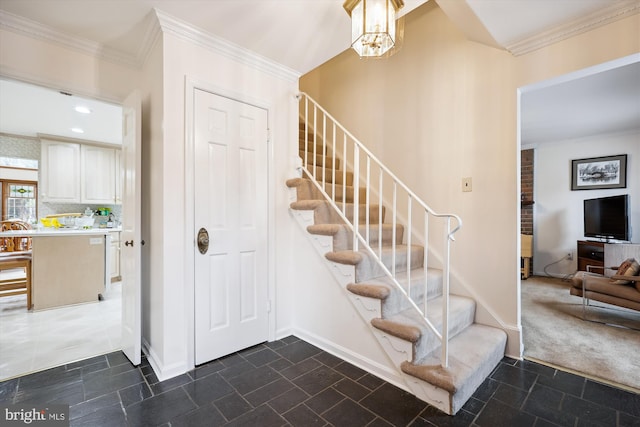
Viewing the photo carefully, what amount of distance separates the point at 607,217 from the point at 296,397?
5.43 m

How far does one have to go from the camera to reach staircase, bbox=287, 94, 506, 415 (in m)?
1.73

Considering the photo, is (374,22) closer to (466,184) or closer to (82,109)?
(466,184)

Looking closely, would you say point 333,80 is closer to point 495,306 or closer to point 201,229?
point 201,229

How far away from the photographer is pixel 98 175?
5.30m

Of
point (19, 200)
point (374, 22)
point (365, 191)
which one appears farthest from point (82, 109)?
point (19, 200)

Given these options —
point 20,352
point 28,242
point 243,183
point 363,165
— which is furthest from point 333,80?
point 28,242

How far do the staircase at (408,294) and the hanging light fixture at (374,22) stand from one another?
2.51ft

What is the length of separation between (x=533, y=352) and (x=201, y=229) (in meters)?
2.84

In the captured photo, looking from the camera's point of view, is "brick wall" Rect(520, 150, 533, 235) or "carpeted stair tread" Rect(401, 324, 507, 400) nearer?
"carpeted stair tread" Rect(401, 324, 507, 400)

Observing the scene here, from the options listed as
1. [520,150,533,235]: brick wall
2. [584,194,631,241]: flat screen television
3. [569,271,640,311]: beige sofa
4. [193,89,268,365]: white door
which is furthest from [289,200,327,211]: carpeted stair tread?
[520,150,533,235]: brick wall

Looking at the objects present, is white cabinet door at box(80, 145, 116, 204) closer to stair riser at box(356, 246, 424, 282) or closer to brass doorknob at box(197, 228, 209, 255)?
brass doorknob at box(197, 228, 209, 255)

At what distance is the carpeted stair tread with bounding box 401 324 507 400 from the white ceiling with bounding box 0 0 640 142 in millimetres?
2220

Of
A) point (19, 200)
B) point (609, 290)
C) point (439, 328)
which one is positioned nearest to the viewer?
point (439, 328)

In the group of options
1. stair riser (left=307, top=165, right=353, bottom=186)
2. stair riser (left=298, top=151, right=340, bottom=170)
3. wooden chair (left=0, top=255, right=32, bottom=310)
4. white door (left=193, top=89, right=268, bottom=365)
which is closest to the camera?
white door (left=193, top=89, right=268, bottom=365)
